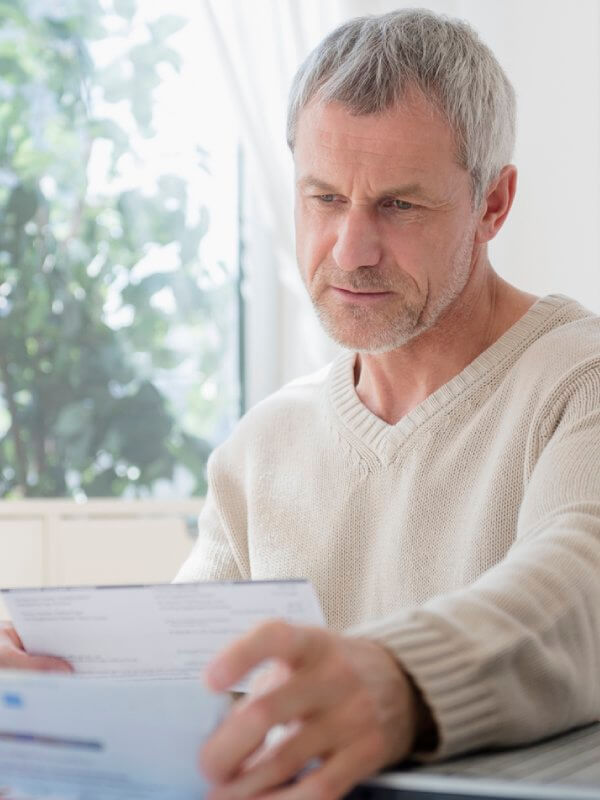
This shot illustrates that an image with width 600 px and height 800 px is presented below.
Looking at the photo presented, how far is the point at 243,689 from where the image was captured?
3.32ft

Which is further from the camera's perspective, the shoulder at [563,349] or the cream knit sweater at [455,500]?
the shoulder at [563,349]

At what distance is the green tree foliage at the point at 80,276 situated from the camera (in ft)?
10.6

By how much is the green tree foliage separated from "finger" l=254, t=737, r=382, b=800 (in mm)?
2700

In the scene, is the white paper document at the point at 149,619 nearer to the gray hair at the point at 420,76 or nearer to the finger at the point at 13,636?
the finger at the point at 13,636

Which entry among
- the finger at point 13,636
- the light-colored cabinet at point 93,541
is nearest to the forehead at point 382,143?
the finger at point 13,636

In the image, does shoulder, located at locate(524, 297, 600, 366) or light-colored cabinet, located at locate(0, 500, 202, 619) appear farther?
light-colored cabinet, located at locate(0, 500, 202, 619)

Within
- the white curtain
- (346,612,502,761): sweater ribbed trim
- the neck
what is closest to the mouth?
the neck

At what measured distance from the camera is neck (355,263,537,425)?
1.44 metres

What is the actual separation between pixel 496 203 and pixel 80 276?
1.99m

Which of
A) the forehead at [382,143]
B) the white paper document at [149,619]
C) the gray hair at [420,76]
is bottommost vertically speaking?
the white paper document at [149,619]

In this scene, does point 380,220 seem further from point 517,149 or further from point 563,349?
point 517,149

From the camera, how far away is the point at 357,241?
1284 mm

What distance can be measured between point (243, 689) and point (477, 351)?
602 millimetres

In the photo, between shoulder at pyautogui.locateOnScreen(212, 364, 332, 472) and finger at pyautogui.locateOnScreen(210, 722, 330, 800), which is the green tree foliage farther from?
finger at pyautogui.locateOnScreen(210, 722, 330, 800)
